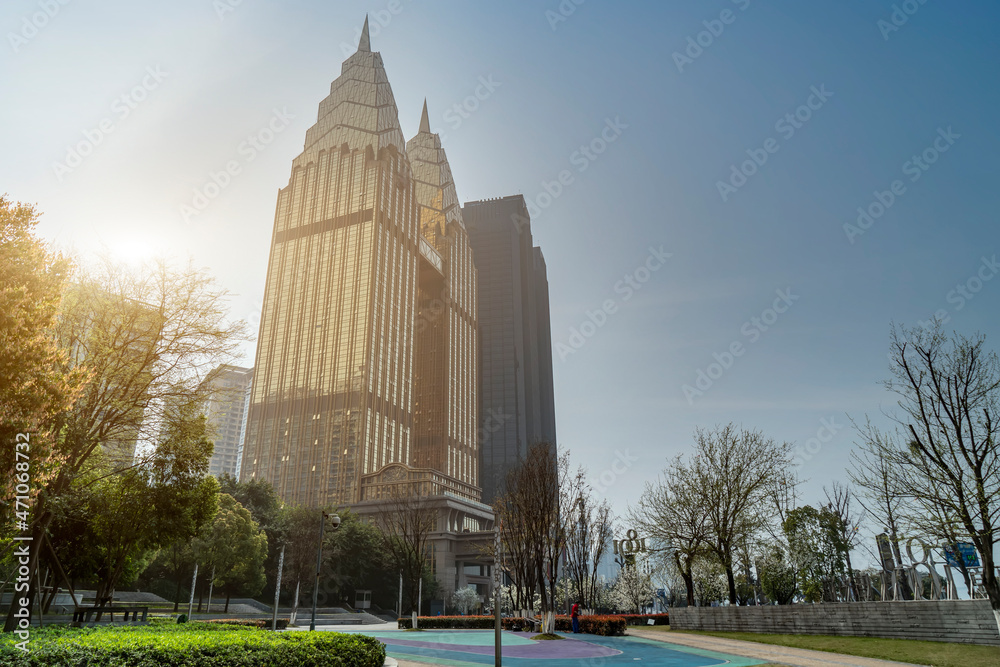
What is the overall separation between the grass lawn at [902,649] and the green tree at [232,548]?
4096 centimetres

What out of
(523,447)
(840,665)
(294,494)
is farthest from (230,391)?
(523,447)

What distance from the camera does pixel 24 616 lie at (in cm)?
1244

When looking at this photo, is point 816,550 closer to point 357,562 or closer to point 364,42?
point 357,562

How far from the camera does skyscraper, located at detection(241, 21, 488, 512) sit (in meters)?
110

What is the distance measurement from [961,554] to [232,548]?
160ft

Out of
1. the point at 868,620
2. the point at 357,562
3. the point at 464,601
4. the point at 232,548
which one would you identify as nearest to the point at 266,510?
the point at 357,562

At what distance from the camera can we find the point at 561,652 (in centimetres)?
2130

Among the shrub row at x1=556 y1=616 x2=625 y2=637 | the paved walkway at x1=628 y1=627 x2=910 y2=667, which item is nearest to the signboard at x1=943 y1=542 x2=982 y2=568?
the paved walkway at x1=628 y1=627 x2=910 y2=667

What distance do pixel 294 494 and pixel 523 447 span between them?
248 feet

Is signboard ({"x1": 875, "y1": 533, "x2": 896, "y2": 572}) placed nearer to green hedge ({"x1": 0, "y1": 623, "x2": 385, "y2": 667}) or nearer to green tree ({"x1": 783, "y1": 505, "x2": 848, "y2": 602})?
green tree ({"x1": 783, "y1": 505, "x2": 848, "y2": 602})

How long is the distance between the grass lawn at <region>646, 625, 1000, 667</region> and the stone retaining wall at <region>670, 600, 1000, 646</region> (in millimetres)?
525

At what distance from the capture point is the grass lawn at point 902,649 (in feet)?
53.0

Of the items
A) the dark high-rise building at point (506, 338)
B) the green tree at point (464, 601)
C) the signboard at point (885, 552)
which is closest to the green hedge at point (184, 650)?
the signboard at point (885, 552)

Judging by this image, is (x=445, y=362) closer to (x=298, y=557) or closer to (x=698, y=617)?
(x=298, y=557)
